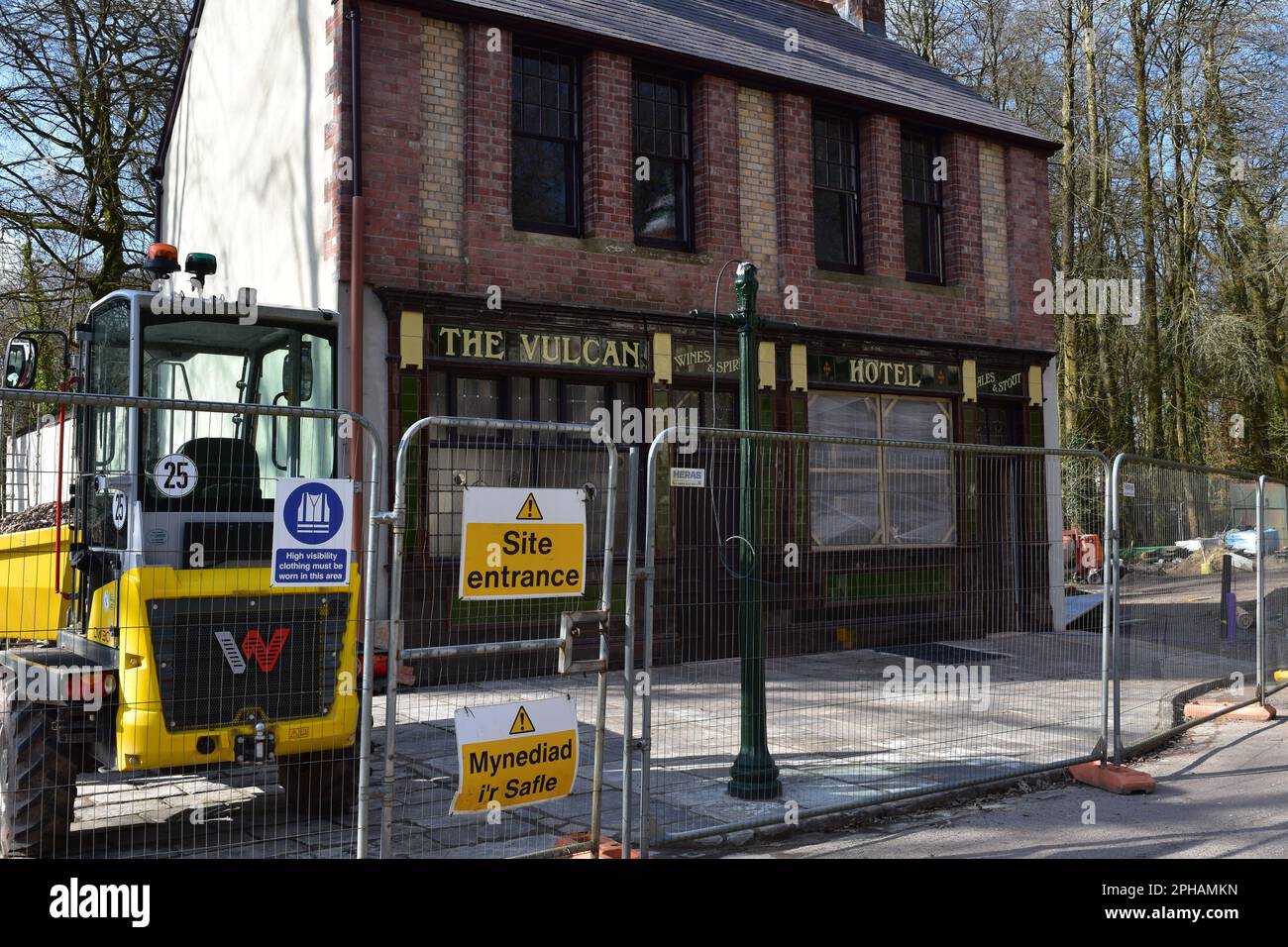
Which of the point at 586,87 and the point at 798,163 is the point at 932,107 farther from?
the point at 586,87

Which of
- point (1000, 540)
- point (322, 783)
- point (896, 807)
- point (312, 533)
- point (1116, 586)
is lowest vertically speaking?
point (896, 807)

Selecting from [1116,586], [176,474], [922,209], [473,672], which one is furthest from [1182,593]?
[176,474]

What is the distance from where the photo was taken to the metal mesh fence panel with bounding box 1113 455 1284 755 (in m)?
8.55

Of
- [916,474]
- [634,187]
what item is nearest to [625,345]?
[634,187]

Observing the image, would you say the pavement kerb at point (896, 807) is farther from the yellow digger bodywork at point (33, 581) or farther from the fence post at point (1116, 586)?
the yellow digger bodywork at point (33, 581)

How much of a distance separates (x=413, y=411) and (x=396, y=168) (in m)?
2.59

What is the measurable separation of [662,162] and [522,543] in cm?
922

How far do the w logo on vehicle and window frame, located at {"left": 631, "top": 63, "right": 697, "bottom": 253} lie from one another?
27.2 feet

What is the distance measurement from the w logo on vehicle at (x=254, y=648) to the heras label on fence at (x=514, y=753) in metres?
1.38

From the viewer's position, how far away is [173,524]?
5.97m

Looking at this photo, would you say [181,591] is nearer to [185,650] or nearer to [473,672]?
[185,650]

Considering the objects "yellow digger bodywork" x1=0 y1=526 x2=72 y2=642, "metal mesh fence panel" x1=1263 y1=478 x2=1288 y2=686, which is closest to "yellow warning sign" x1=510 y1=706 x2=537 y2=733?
"yellow digger bodywork" x1=0 y1=526 x2=72 y2=642

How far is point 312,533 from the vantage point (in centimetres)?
500

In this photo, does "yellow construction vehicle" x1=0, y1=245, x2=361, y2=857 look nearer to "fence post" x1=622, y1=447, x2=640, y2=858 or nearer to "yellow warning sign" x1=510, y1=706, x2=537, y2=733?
"yellow warning sign" x1=510, y1=706, x2=537, y2=733
